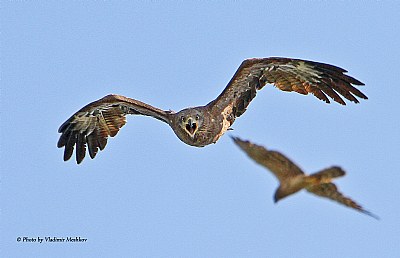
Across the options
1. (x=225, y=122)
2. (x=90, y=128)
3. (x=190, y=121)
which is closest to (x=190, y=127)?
(x=190, y=121)

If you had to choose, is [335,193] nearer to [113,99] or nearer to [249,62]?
[249,62]

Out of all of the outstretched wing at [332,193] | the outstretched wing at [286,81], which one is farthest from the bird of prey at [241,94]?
the outstretched wing at [332,193]

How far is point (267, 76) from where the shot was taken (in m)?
16.5

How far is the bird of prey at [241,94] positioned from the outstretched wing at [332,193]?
14.2ft

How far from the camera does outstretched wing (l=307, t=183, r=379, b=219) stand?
11362 millimetres

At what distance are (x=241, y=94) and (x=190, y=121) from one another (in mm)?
1353

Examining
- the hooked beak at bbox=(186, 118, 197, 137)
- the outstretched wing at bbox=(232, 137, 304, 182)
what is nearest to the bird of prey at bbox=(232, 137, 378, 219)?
the outstretched wing at bbox=(232, 137, 304, 182)

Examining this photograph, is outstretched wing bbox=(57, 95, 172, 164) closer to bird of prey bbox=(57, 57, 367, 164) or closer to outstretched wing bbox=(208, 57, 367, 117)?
bird of prey bbox=(57, 57, 367, 164)

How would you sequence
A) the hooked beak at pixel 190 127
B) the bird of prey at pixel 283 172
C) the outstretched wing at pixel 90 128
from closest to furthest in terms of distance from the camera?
the bird of prey at pixel 283 172
the hooked beak at pixel 190 127
the outstretched wing at pixel 90 128

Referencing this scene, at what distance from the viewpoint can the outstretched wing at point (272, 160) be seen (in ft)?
34.7

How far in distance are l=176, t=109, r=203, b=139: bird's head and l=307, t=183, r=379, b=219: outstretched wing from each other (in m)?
4.28

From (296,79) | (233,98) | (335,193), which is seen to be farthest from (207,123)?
(335,193)

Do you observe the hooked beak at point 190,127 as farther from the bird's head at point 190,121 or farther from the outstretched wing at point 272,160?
the outstretched wing at point 272,160

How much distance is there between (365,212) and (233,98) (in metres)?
5.83
